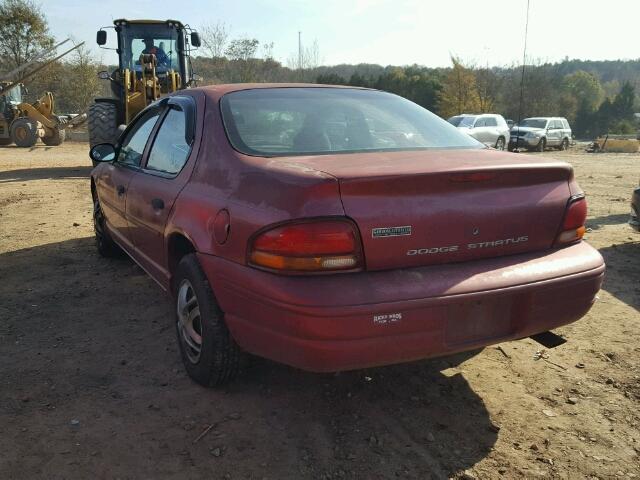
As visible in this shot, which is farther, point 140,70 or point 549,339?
point 140,70

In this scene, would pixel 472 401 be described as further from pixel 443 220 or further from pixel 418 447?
pixel 443 220

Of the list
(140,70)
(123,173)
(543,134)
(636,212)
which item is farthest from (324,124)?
(543,134)

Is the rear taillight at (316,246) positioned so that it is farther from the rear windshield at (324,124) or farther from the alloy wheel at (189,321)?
the alloy wheel at (189,321)

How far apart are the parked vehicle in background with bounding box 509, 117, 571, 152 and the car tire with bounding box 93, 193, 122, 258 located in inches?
878

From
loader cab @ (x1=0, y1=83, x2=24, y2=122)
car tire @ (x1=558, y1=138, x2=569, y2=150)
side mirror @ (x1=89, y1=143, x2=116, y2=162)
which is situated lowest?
car tire @ (x1=558, y1=138, x2=569, y2=150)

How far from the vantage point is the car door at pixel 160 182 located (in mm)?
3137

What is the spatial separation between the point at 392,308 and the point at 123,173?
2.78m

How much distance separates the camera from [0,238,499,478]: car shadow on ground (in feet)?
7.66

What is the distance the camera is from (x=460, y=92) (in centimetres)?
3522

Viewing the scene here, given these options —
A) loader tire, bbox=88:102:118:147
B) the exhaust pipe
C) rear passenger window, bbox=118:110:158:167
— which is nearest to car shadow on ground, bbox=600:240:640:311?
the exhaust pipe

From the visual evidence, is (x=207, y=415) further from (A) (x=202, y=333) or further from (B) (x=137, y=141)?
(B) (x=137, y=141)

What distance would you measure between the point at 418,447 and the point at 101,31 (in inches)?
475

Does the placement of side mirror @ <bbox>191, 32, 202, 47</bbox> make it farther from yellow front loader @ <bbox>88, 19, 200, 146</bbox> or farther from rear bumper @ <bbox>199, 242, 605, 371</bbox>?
rear bumper @ <bbox>199, 242, 605, 371</bbox>

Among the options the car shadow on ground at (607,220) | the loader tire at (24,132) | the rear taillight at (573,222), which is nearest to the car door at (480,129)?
the car shadow on ground at (607,220)
